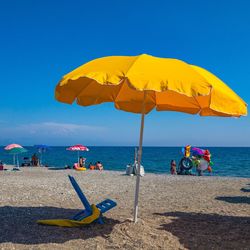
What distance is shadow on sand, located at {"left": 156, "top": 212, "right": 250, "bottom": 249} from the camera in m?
5.28

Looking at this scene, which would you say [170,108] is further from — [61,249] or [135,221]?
[61,249]

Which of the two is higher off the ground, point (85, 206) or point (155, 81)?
point (155, 81)

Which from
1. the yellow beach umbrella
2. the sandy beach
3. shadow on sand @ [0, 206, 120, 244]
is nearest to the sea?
the sandy beach

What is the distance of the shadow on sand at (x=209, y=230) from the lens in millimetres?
5277

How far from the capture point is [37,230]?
5.84 metres

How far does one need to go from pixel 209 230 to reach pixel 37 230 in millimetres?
2913

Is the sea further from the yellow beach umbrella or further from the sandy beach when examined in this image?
the yellow beach umbrella

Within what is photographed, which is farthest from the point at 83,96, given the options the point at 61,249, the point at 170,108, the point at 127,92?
the point at 61,249

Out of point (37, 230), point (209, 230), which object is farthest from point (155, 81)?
point (37, 230)

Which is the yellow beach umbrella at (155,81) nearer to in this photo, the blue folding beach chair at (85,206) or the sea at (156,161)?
the blue folding beach chair at (85,206)

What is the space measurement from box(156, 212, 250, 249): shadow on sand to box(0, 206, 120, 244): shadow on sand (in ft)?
3.85

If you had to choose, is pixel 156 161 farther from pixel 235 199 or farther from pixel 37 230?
pixel 37 230

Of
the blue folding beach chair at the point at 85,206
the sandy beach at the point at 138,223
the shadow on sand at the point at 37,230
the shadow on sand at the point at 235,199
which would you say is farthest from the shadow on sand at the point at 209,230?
the shadow on sand at the point at 235,199

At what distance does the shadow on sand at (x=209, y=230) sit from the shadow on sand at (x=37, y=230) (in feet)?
3.85
